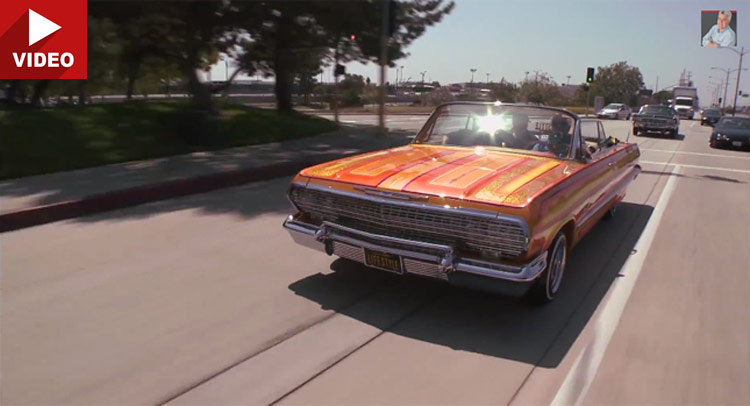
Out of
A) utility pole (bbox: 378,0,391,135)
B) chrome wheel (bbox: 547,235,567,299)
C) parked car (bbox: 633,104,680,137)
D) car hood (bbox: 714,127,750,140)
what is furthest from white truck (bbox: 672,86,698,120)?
chrome wheel (bbox: 547,235,567,299)

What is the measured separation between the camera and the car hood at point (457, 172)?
4.29m

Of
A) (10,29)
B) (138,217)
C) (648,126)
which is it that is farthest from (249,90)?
(138,217)

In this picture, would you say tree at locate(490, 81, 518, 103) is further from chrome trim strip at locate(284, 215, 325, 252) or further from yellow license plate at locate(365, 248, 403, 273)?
yellow license plate at locate(365, 248, 403, 273)

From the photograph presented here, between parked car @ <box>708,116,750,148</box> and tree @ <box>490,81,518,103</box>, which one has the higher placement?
tree @ <box>490,81,518,103</box>

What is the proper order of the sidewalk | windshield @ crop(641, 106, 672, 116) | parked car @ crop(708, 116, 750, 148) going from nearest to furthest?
the sidewalk
parked car @ crop(708, 116, 750, 148)
windshield @ crop(641, 106, 672, 116)

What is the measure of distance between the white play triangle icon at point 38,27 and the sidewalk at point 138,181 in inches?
185

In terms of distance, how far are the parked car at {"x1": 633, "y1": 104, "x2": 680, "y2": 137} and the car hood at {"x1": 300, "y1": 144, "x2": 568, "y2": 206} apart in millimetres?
22159

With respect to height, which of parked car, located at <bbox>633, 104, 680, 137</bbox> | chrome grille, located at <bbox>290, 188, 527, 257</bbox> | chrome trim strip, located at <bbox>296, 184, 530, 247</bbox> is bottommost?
chrome grille, located at <bbox>290, 188, 527, 257</bbox>

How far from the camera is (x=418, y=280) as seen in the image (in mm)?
5254

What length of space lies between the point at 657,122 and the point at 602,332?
23.5 metres

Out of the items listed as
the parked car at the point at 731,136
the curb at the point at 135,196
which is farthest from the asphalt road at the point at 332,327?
the parked car at the point at 731,136

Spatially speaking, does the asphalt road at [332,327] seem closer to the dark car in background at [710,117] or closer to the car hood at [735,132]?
the car hood at [735,132]

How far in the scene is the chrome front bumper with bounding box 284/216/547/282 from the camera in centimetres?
409

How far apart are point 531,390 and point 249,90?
85.0 meters
